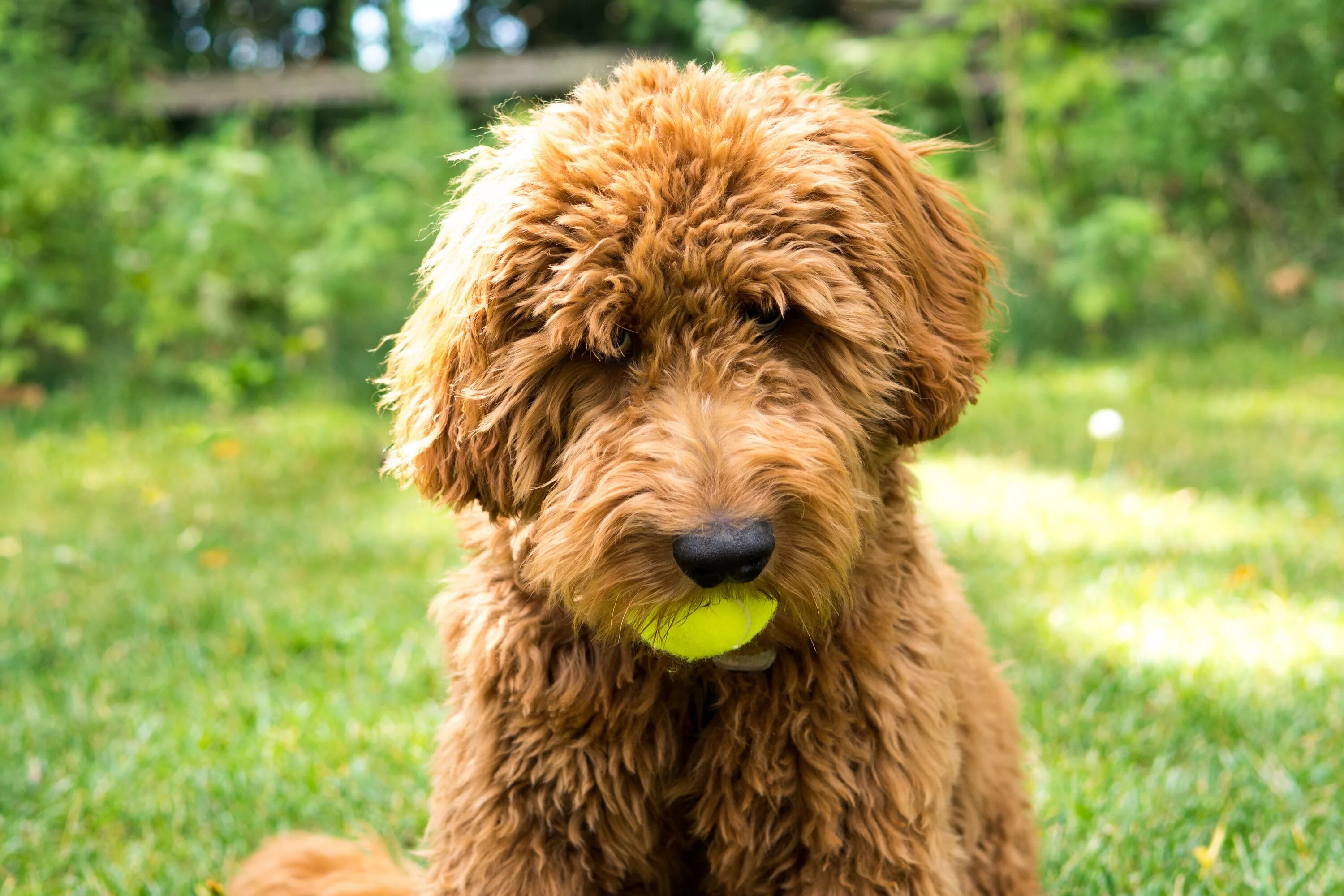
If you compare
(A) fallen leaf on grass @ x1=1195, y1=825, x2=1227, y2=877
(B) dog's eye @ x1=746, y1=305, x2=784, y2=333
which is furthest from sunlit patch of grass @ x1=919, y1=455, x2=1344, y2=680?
(B) dog's eye @ x1=746, y1=305, x2=784, y2=333

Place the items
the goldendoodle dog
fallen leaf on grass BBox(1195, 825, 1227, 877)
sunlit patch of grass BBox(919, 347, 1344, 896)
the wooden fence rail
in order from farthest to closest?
the wooden fence rail < sunlit patch of grass BBox(919, 347, 1344, 896) < fallen leaf on grass BBox(1195, 825, 1227, 877) < the goldendoodle dog

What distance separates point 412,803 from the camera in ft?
10.6

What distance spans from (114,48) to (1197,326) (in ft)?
23.7

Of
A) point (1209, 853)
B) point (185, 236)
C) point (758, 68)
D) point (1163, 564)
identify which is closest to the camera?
point (1209, 853)

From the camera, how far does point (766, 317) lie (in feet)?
6.85

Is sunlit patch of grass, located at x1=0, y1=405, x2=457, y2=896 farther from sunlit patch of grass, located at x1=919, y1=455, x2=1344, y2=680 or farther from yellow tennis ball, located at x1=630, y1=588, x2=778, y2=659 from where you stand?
sunlit patch of grass, located at x1=919, y1=455, x2=1344, y2=680

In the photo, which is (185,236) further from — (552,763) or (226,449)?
(552,763)

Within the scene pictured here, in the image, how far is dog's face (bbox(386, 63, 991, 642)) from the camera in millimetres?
1896

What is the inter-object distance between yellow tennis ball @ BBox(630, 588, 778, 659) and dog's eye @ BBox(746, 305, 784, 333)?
0.45 metres

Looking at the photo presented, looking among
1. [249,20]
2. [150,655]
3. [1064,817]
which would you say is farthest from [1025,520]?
[249,20]

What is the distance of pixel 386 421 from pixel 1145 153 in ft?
16.3

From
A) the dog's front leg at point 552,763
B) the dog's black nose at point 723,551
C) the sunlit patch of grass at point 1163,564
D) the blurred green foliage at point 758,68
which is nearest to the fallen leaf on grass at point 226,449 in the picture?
the blurred green foliage at point 758,68

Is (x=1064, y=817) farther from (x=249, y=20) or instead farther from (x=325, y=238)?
(x=249, y=20)

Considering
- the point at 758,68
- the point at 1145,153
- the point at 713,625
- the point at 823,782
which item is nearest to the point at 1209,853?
the point at 823,782
